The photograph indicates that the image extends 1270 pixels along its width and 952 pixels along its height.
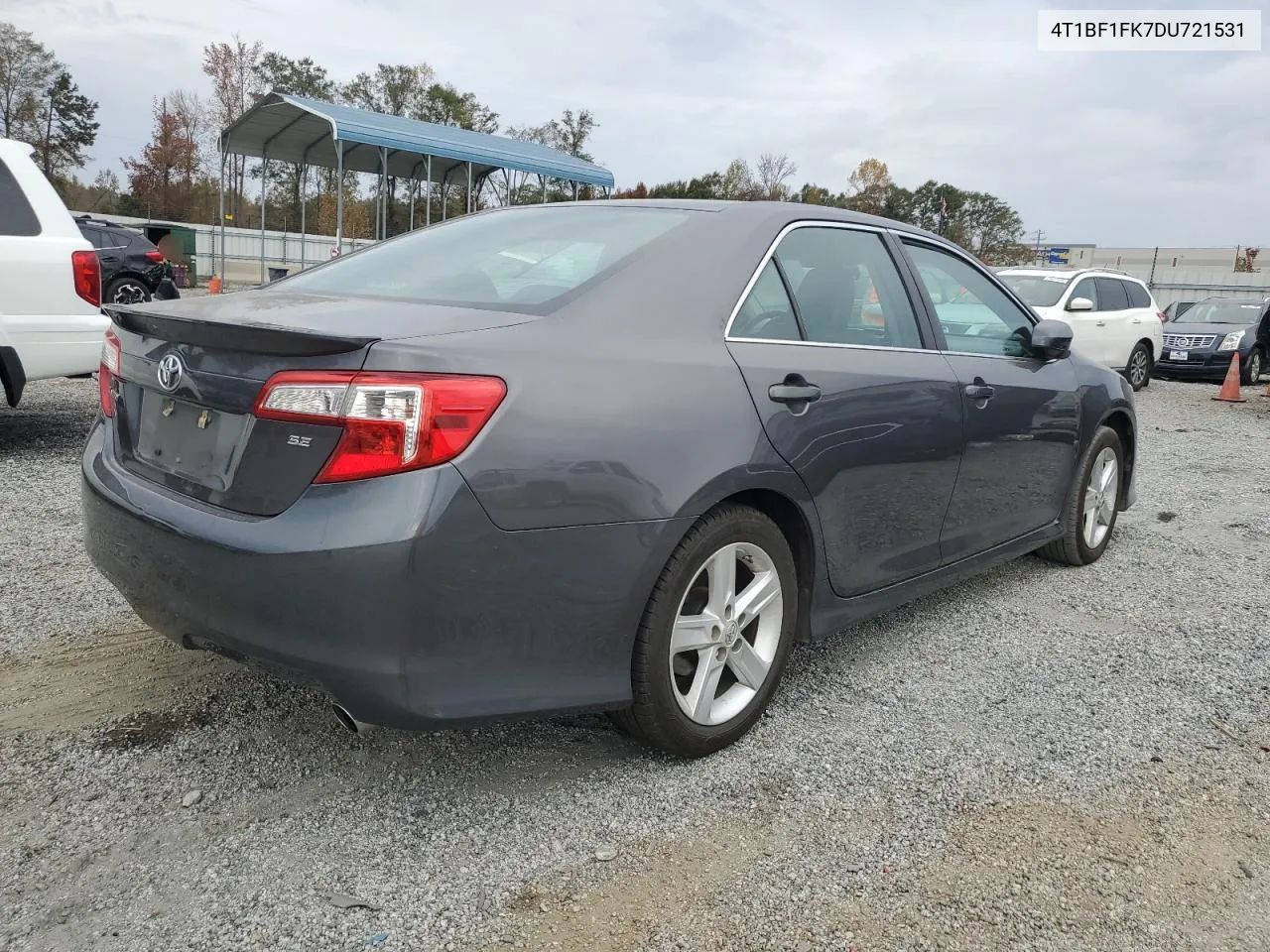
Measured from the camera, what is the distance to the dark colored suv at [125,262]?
1492 centimetres

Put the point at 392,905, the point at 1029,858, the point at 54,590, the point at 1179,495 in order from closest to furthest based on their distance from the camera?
the point at 392,905, the point at 1029,858, the point at 54,590, the point at 1179,495

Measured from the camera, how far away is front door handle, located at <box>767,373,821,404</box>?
106 inches

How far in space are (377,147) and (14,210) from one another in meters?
14.7

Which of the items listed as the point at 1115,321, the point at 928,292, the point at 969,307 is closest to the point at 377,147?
the point at 1115,321

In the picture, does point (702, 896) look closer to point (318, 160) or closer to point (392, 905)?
point (392, 905)

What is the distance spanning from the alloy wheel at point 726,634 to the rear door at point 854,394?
29 cm

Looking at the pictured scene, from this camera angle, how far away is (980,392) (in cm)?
356

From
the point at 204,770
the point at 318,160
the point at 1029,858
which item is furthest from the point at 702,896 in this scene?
the point at 318,160

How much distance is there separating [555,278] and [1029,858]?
1.84 metres

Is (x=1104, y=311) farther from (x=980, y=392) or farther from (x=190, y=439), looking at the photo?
(x=190, y=439)

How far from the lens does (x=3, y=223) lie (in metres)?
5.58

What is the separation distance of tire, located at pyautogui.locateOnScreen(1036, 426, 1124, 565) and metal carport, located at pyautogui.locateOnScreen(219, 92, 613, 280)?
51.6ft

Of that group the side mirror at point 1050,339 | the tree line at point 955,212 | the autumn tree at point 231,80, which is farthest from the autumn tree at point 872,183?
the side mirror at point 1050,339

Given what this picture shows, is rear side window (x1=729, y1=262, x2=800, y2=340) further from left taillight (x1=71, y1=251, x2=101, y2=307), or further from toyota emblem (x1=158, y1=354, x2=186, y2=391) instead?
left taillight (x1=71, y1=251, x2=101, y2=307)
